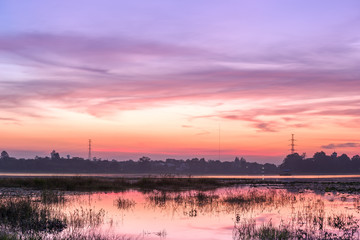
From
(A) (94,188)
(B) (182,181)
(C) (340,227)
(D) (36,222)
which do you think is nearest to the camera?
(D) (36,222)

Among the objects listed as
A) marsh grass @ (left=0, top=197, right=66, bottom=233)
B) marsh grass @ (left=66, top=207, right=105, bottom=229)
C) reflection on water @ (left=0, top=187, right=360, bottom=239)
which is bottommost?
reflection on water @ (left=0, top=187, right=360, bottom=239)

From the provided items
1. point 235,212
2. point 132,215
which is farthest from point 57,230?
point 235,212

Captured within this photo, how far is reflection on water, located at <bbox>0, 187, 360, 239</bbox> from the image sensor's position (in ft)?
72.7

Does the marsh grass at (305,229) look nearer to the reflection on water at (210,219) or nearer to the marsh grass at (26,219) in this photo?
the reflection on water at (210,219)

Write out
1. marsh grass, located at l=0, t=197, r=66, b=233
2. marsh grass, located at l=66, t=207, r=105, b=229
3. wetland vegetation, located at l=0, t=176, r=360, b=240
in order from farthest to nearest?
marsh grass, located at l=66, t=207, r=105, b=229 → marsh grass, located at l=0, t=197, r=66, b=233 → wetland vegetation, located at l=0, t=176, r=360, b=240

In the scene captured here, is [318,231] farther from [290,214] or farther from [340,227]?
[290,214]

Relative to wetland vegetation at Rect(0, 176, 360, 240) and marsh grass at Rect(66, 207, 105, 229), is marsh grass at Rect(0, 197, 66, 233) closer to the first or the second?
wetland vegetation at Rect(0, 176, 360, 240)

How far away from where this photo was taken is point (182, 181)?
6388 cm

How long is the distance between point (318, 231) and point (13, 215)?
1773cm

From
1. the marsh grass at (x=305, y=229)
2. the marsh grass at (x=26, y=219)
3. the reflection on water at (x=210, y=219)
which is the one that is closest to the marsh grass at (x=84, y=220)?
the reflection on water at (x=210, y=219)

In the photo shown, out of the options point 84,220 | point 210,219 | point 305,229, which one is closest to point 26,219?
point 84,220

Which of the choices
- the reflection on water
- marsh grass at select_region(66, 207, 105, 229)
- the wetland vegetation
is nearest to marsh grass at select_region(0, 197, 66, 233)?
the wetland vegetation

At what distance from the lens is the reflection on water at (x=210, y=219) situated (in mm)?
22172

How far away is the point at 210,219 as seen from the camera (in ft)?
92.0
